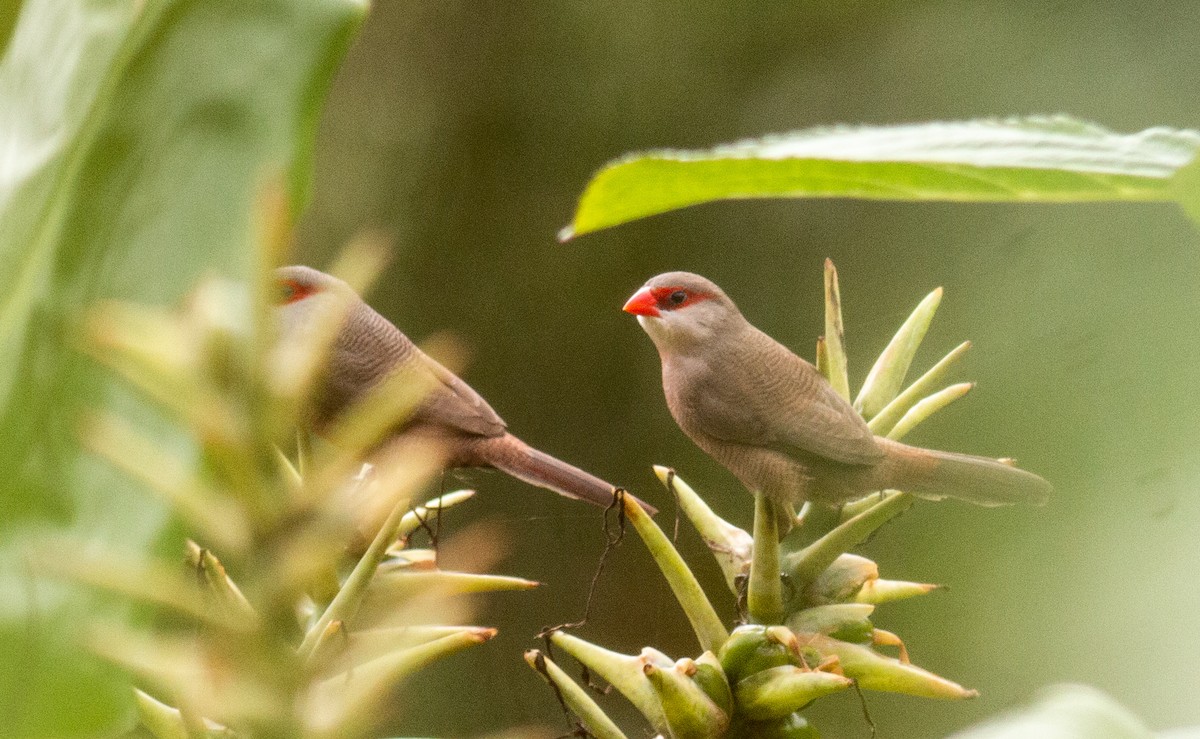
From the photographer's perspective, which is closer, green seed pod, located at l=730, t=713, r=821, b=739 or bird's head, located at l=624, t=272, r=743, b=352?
green seed pod, located at l=730, t=713, r=821, b=739

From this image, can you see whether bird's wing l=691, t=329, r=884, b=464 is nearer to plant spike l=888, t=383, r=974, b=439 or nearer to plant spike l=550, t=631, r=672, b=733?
plant spike l=888, t=383, r=974, b=439

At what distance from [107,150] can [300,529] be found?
116 mm

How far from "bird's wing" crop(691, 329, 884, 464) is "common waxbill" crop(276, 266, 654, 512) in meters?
0.08

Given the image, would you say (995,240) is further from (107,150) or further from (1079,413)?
(107,150)

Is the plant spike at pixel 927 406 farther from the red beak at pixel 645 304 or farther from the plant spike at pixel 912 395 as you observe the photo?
the red beak at pixel 645 304

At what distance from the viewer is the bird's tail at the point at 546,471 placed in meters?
0.44

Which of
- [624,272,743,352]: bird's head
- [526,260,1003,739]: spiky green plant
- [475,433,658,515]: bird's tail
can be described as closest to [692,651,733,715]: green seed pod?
[526,260,1003,739]: spiky green plant

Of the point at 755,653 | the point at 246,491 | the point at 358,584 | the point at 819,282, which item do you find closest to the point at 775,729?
the point at 755,653

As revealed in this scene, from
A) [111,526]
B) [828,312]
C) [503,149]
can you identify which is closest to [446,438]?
[828,312]

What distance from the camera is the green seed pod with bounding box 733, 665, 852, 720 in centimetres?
29

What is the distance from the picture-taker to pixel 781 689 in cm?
29

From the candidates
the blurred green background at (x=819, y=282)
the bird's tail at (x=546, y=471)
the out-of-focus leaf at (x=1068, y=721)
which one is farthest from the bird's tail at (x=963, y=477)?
the out-of-focus leaf at (x=1068, y=721)

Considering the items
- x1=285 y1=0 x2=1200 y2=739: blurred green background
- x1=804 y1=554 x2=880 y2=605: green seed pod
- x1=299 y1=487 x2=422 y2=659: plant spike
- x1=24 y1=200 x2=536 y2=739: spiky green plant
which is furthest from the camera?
x1=285 y1=0 x2=1200 y2=739: blurred green background

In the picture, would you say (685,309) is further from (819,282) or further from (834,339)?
(819,282)
